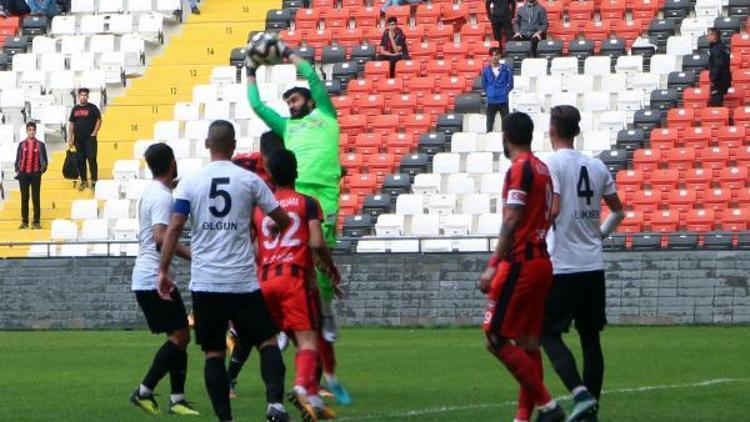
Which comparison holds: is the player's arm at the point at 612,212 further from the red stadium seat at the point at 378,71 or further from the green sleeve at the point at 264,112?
the red stadium seat at the point at 378,71

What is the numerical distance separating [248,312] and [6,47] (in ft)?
84.2

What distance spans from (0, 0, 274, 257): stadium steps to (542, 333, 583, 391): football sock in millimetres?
19598

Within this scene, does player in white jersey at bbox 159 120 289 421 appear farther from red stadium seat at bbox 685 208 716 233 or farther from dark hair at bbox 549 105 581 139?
red stadium seat at bbox 685 208 716 233

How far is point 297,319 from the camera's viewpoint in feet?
38.6

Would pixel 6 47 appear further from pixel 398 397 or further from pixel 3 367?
pixel 398 397

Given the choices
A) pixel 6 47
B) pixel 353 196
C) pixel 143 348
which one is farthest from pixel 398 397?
pixel 6 47

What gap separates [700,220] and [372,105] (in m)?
7.02

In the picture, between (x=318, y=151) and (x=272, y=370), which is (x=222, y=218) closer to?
(x=272, y=370)

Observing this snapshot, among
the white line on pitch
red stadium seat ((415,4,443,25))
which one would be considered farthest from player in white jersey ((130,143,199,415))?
red stadium seat ((415,4,443,25))

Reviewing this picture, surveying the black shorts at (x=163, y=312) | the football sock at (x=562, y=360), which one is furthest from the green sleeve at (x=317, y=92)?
the football sock at (x=562, y=360)

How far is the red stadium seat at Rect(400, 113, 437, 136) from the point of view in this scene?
30719 millimetres

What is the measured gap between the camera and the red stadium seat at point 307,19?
34.6 meters

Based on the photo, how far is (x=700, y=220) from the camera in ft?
88.1

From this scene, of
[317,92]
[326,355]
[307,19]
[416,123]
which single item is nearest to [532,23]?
[416,123]
